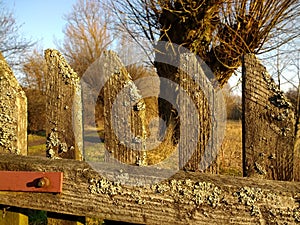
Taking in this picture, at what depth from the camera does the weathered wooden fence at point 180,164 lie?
0.91m

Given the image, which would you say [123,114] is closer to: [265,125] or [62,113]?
[62,113]

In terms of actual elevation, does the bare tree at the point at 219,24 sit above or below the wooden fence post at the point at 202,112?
above

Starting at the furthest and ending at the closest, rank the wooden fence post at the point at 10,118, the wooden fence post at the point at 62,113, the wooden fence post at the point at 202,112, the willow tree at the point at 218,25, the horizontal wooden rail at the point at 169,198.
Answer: the willow tree at the point at 218,25 < the wooden fence post at the point at 10,118 < the wooden fence post at the point at 62,113 < the wooden fence post at the point at 202,112 < the horizontal wooden rail at the point at 169,198

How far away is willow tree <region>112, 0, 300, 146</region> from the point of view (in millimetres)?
3973

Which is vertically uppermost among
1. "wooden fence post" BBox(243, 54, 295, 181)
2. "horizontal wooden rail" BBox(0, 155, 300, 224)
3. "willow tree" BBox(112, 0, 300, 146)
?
"willow tree" BBox(112, 0, 300, 146)

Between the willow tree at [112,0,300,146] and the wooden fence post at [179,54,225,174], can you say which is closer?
the wooden fence post at [179,54,225,174]

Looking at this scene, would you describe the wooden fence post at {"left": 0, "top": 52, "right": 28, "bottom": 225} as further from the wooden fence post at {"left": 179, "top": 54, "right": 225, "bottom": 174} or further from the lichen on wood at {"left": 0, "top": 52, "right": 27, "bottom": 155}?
the wooden fence post at {"left": 179, "top": 54, "right": 225, "bottom": 174}

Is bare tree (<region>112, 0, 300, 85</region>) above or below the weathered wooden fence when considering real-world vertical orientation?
above

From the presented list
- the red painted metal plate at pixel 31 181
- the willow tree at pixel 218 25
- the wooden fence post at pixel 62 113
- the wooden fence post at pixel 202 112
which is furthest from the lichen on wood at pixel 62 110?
the willow tree at pixel 218 25

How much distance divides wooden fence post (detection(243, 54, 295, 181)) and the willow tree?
2.71 m

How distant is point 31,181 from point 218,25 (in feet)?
12.7

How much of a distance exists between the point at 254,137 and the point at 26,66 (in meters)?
18.1

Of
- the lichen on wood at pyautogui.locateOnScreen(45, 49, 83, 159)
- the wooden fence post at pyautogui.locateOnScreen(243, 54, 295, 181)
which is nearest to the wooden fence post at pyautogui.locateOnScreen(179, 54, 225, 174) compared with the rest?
the wooden fence post at pyautogui.locateOnScreen(243, 54, 295, 181)

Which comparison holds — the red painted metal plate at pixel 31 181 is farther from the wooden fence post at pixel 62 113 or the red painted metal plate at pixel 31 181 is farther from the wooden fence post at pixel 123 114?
the wooden fence post at pixel 123 114
